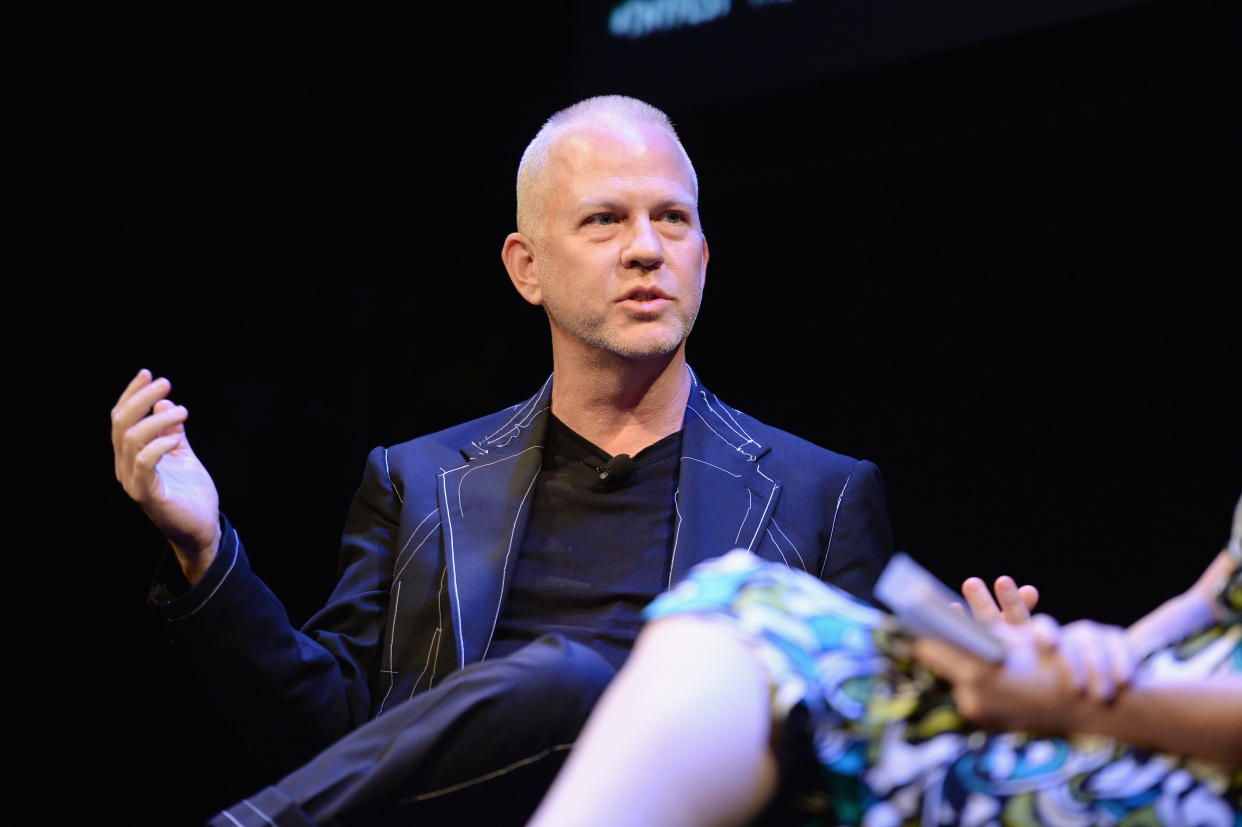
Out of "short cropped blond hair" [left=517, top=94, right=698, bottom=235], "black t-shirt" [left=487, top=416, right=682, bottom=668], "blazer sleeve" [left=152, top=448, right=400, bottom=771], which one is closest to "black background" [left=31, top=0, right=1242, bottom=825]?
"short cropped blond hair" [left=517, top=94, right=698, bottom=235]

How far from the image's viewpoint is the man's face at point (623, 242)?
1708mm

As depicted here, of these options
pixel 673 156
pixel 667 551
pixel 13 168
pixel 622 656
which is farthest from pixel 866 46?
pixel 13 168

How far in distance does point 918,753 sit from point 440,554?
91cm

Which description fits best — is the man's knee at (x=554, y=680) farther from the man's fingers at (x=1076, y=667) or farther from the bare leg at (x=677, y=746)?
the man's fingers at (x=1076, y=667)

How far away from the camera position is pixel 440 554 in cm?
167

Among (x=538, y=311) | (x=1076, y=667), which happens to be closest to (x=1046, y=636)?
(x=1076, y=667)

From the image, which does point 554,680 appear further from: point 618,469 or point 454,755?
point 618,469

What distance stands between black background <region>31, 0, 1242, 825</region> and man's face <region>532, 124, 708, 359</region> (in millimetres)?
600

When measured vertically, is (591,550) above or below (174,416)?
below

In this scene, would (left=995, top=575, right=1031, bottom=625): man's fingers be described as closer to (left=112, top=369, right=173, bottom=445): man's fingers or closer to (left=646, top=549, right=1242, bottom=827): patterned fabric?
(left=646, top=549, right=1242, bottom=827): patterned fabric

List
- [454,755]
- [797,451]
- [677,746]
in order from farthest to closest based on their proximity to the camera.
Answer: [797,451]
[454,755]
[677,746]

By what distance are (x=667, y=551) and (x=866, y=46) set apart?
1038 mm

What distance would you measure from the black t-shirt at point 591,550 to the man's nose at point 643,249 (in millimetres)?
255

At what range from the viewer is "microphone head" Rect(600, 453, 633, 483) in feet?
5.54
